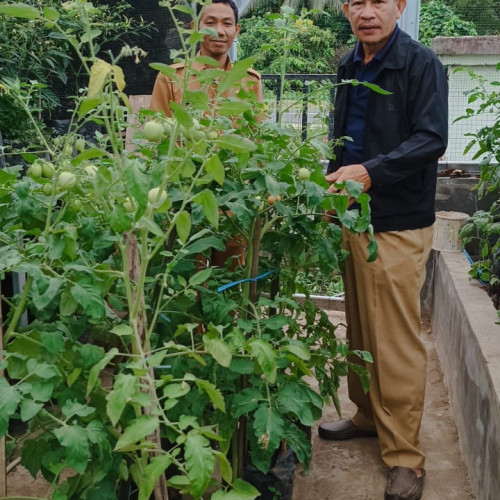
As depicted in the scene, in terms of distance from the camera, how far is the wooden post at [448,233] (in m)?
4.91

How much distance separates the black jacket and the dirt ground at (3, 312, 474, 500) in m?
1.03

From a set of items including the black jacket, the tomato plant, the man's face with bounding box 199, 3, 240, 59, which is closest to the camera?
the tomato plant

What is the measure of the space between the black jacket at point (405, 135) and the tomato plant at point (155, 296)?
0.46 meters

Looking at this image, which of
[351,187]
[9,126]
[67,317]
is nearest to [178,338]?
[67,317]

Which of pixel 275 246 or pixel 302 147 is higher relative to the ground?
pixel 302 147

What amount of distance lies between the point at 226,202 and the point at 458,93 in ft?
15.2

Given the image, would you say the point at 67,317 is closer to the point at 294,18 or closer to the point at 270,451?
the point at 270,451

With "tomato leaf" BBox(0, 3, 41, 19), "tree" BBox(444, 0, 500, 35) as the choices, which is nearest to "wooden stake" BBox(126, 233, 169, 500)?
"tomato leaf" BBox(0, 3, 41, 19)

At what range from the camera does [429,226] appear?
3047 mm

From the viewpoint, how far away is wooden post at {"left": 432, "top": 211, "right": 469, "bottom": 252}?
4.91 metres

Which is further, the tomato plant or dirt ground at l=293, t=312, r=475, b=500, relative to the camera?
dirt ground at l=293, t=312, r=475, b=500

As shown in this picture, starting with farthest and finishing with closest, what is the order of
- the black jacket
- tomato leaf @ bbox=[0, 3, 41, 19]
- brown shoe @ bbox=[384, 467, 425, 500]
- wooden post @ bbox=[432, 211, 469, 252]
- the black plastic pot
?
wooden post @ bbox=[432, 211, 469, 252]
brown shoe @ bbox=[384, 467, 425, 500]
the black jacket
the black plastic pot
tomato leaf @ bbox=[0, 3, 41, 19]

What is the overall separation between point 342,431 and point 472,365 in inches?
26.1

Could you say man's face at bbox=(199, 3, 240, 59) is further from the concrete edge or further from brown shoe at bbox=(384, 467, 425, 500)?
brown shoe at bbox=(384, 467, 425, 500)
